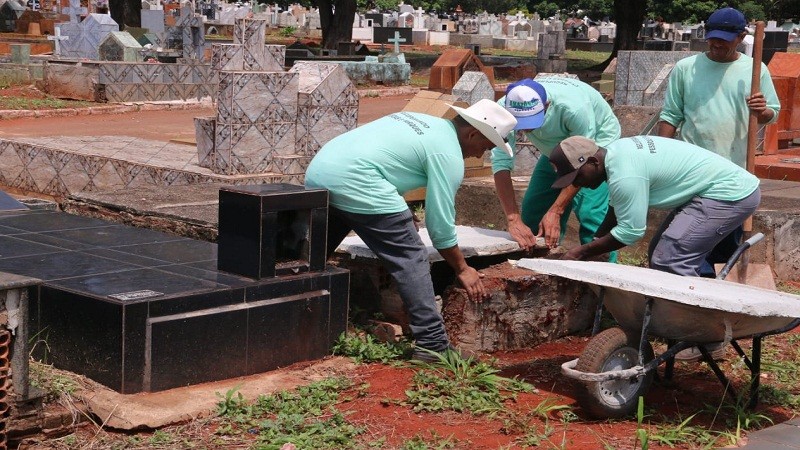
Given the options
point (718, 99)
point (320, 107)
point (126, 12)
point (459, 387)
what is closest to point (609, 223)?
point (459, 387)

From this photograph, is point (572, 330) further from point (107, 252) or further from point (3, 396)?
point (3, 396)

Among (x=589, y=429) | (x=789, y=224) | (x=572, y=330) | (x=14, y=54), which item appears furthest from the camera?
(x=14, y=54)

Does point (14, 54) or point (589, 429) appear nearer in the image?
point (589, 429)

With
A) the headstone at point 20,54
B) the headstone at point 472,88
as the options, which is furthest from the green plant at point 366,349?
the headstone at point 20,54

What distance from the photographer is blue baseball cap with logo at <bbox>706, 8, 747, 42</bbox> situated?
586 cm

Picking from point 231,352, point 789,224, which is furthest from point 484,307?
point 789,224

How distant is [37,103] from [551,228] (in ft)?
45.6

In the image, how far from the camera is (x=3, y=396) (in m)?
4.12

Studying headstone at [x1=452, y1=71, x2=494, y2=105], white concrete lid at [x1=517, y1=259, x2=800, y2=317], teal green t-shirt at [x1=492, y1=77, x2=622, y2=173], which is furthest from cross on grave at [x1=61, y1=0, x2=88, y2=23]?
white concrete lid at [x1=517, y1=259, x2=800, y2=317]

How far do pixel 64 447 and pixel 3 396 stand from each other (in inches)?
13.0

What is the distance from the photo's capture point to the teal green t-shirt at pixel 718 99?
624cm

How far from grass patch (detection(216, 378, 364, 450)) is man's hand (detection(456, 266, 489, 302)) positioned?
88cm

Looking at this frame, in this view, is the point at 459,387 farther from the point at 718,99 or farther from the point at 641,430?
the point at 718,99

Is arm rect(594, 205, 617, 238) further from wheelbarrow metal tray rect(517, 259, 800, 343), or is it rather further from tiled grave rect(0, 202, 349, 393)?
tiled grave rect(0, 202, 349, 393)
